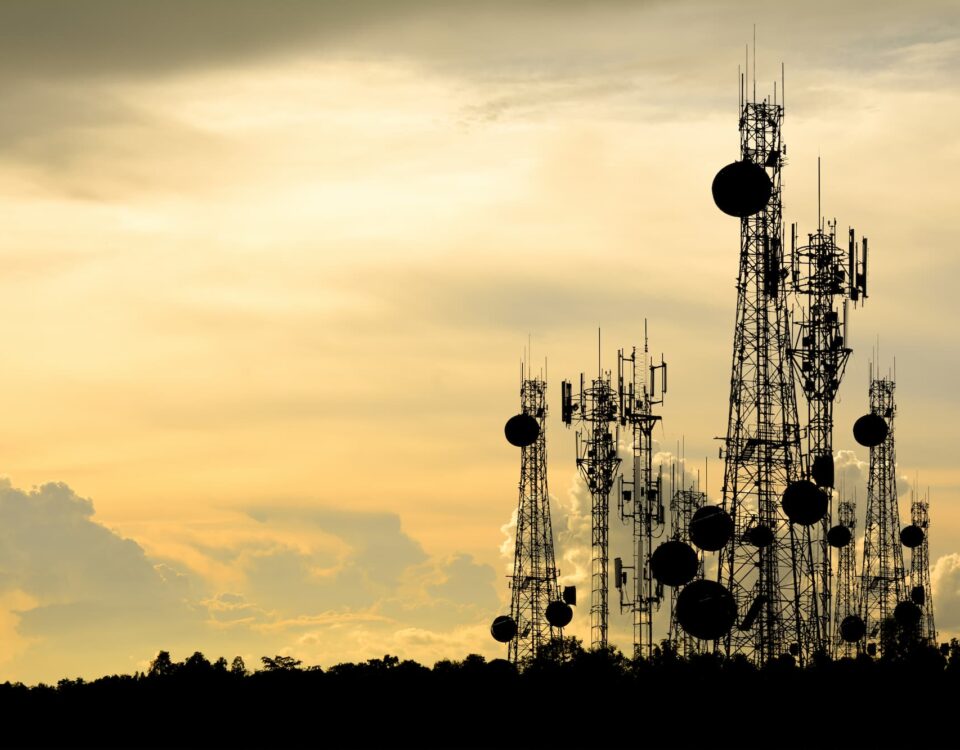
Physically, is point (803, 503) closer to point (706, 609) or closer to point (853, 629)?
point (706, 609)

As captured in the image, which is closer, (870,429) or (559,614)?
(870,429)

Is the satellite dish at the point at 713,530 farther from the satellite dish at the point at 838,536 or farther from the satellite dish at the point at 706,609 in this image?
the satellite dish at the point at 838,536

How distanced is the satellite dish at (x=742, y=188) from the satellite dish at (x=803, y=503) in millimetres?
10259

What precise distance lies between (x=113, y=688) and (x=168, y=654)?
17847 millimetres

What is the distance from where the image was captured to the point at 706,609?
165 ft

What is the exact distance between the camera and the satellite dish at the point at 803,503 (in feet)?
183

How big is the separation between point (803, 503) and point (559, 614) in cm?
2999

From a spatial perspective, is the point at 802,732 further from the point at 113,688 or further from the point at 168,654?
the point at 168,654

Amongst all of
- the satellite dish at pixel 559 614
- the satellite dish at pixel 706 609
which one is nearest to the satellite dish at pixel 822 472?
the satellite dish at pixel 706 609

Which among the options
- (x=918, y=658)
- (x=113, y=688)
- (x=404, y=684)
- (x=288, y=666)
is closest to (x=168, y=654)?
(x=288, y=666)

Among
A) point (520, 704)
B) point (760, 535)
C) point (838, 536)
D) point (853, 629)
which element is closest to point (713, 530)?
point (760, 535)

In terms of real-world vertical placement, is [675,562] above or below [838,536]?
below

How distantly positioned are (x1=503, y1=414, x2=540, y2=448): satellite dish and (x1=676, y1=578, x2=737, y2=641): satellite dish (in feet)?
120

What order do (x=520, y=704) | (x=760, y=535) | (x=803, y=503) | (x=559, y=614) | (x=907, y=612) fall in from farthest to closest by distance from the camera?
1. (x=907, y=612)
2. (x=559, y=614)
3. (x=520, y=704)
4. (x=760, y=535)
5. (x=803, y=503)
